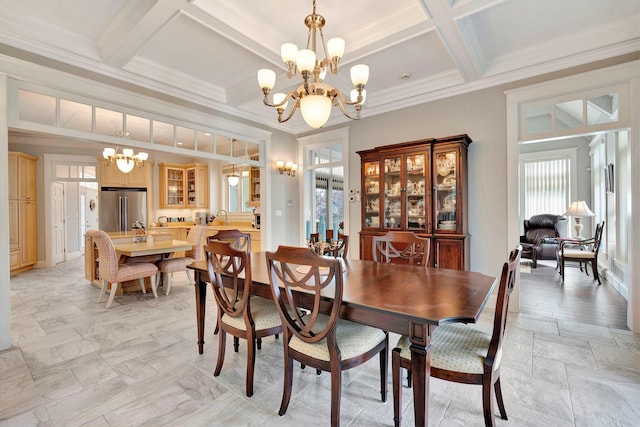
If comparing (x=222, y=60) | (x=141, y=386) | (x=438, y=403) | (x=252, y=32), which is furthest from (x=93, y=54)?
(x=438, y=403)

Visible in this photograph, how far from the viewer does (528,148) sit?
289 inches

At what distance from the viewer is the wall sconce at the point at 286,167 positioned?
5145 mm

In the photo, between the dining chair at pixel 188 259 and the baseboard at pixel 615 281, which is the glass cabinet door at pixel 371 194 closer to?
the dining chair at pixel 188 259

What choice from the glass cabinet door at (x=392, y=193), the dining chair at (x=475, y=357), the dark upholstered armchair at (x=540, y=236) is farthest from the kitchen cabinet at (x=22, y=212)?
the dark upholstered armchair at (x=540, y=236)

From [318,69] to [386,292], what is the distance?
5.46ft

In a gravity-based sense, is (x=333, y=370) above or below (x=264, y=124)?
below

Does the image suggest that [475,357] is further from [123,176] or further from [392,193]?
[123,176]

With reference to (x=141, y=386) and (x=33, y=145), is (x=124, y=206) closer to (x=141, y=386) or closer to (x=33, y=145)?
(x=33, y=145)

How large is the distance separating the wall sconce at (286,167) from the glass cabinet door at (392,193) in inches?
A: 76.5

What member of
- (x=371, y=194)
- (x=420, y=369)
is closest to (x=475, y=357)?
(x=420, y=369)

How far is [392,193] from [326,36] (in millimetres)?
2027

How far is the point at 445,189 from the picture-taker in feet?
11.6

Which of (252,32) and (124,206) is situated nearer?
(252,32)

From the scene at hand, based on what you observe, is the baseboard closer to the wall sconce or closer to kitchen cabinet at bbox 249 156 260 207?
the wall sconce
